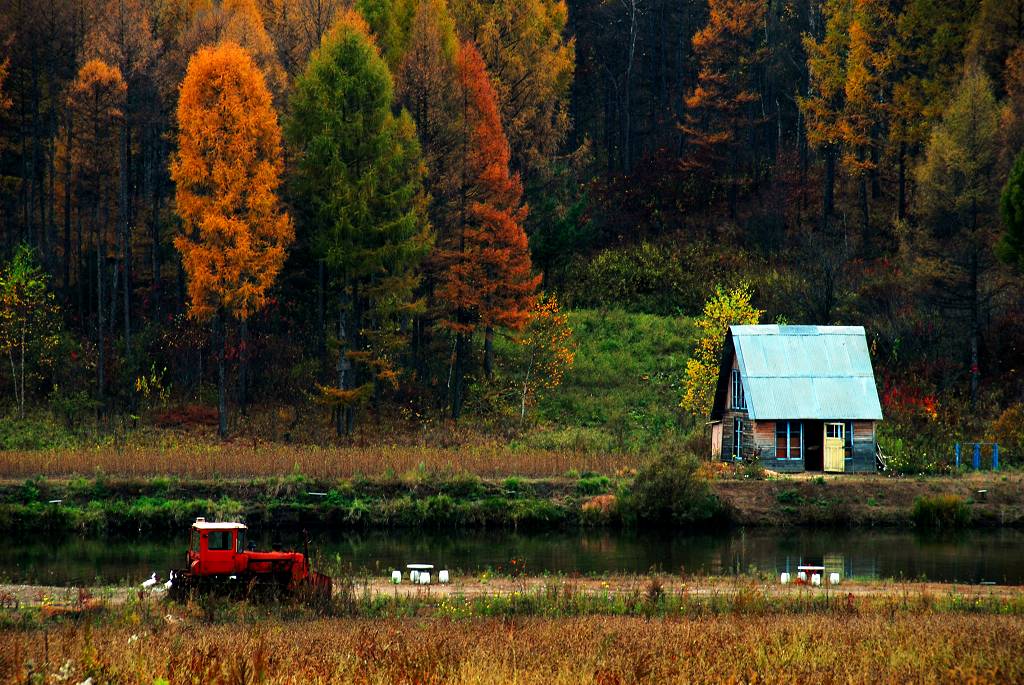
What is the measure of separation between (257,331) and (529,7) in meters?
20.1

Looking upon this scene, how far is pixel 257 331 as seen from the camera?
6025cm

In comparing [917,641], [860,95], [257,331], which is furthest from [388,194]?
[917,641]

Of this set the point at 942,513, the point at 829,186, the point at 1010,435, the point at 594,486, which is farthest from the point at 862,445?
the point at 829,186

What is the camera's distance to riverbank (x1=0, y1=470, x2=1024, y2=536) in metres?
40.7

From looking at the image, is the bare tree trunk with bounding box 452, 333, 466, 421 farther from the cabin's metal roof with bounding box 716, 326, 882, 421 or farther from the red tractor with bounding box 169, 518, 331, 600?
the red tractor with bounding box 169, 518, 331, 600

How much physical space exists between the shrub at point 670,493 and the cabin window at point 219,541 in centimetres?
1706

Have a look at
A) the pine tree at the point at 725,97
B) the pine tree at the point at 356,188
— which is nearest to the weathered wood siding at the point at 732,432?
the pine tree at the point at 356,188

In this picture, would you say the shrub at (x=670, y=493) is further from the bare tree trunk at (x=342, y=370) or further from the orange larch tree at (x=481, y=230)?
the orange larch tree at (x=481, y=230)

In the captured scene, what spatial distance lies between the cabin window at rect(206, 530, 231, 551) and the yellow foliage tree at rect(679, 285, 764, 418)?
3069 centimetres

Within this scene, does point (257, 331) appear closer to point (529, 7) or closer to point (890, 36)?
point (529, 7)

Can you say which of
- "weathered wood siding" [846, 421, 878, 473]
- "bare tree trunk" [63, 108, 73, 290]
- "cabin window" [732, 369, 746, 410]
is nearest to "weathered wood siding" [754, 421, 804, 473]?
"cabin window" [732, 369, 746, 410]

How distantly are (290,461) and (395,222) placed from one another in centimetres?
1147

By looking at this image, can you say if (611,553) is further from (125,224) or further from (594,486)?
(125,224)

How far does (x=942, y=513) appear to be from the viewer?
42469 mm
